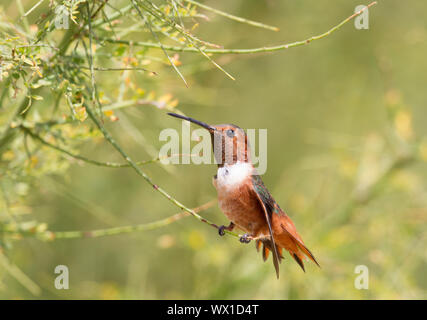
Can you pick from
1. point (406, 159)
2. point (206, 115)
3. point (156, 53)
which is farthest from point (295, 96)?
point (156, 53)

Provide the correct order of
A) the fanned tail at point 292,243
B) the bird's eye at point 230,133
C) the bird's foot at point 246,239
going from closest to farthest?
the bird's foot at point 246,239
the fanned tail at point 292,243
the bird's eye at point 230,133

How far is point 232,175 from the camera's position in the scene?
2416mm

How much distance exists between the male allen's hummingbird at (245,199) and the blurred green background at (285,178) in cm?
86

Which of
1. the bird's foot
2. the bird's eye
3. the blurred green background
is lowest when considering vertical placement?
the bird's foot

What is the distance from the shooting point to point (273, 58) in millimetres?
6773

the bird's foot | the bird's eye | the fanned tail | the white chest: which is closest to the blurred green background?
the bird's eye

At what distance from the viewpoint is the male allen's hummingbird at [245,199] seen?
7.66 feet

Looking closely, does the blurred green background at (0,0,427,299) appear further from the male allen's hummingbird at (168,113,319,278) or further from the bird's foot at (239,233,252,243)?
the bird's foot at (239,233,252,243)

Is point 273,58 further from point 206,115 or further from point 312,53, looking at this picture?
point 206,115

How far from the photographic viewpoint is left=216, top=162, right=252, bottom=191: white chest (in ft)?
7.77

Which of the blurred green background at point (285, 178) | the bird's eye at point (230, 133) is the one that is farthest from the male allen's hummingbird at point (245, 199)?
the blurred green background at point (285, 178)

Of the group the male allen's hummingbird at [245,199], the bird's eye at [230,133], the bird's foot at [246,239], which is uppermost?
the bird's eye at [230,133]

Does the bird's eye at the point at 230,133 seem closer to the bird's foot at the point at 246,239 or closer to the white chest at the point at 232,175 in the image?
the white chest at the point at 232,175
